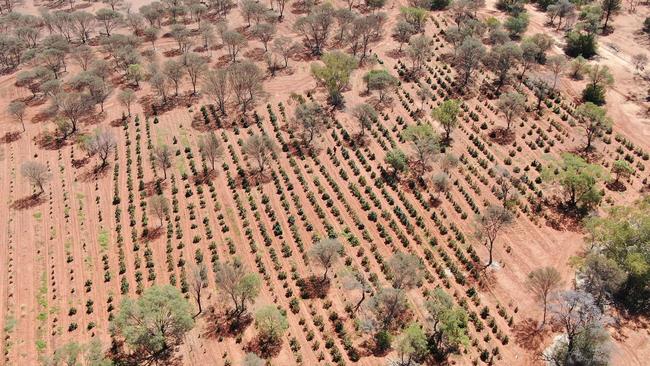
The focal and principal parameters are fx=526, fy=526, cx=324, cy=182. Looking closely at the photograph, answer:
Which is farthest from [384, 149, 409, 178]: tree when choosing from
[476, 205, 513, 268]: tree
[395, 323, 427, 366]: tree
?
[395, 323, 427, 366]: tree

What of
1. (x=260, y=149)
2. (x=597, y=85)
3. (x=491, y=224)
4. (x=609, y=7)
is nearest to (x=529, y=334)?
(x=491, y=224)

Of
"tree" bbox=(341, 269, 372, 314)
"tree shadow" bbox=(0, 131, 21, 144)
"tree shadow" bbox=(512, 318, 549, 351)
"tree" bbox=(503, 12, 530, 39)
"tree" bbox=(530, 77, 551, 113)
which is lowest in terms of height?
"tree shadow" bbox=(512, 318, 549, 351)

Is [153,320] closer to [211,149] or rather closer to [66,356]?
[66,356]

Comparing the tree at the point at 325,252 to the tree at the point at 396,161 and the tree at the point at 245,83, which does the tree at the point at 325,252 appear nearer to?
the tree at the point at 396,161

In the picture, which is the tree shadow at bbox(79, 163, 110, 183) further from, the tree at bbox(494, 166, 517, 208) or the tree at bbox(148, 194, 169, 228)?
the tree at bbox(494, 166, 517, 208)

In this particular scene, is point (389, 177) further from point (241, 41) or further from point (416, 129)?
point (241, 41)

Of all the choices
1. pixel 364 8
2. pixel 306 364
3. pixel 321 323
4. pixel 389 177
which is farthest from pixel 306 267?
pixel 364 8

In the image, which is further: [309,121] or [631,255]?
[309,121]
